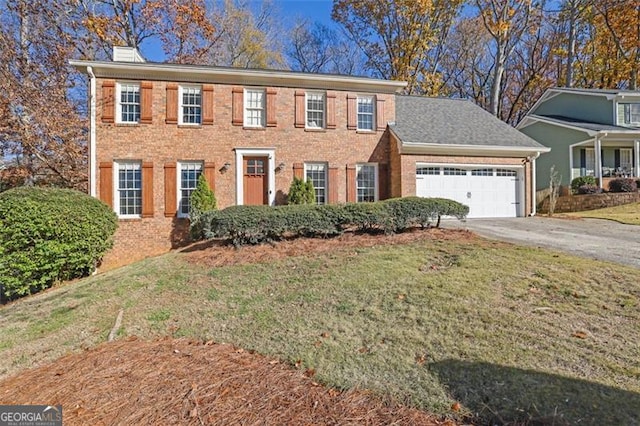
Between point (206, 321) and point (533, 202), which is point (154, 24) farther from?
point (533, 202)

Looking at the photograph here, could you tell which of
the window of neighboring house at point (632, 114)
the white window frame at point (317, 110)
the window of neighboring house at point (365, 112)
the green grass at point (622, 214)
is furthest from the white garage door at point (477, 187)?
the window of neighboring house at point (632, 114)

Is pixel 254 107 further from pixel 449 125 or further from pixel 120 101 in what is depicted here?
pixel 449 125

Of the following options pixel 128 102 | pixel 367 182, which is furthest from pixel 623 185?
pixel 128 102

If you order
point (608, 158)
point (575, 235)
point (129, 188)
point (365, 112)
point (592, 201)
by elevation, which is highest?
point (365, 112)

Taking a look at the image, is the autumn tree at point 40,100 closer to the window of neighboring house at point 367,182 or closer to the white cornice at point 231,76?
the white cornice at point 231,76

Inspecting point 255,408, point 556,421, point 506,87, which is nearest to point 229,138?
A: point 255,408

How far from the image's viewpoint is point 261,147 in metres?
12.1

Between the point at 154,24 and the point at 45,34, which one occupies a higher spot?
the point at 154,24

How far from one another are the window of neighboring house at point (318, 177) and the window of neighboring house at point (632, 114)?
19.5 m

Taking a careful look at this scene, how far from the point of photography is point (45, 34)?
49.8ft

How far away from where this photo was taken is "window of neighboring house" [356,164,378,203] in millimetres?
13019

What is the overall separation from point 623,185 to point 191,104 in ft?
67.4

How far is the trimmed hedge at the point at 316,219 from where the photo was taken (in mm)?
8258

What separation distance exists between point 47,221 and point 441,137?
1287cm
